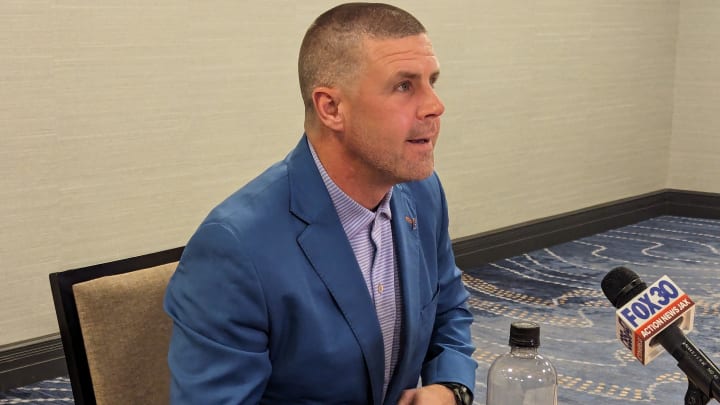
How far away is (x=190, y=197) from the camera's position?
4270 millimetres

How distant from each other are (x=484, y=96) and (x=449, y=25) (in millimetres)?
547

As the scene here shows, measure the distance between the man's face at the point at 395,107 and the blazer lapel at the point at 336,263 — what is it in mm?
118

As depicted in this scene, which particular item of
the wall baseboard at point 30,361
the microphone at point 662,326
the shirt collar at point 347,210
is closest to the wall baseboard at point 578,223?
the wall baseboard at point 30,361

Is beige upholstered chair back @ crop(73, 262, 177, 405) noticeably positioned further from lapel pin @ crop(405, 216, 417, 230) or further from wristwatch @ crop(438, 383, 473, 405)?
wristwatch @ crop(438, 383, 473, 405)

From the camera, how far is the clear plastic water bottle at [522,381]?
1593 millimetres

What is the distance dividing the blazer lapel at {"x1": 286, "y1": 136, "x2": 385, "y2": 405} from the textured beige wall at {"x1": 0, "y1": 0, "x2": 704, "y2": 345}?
2.31m

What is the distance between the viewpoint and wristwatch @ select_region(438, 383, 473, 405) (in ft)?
6.18

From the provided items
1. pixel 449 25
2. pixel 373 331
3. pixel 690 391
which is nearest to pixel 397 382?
pixel 373 331

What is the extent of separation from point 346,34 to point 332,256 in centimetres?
40

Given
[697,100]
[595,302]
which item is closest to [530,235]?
[595,302]

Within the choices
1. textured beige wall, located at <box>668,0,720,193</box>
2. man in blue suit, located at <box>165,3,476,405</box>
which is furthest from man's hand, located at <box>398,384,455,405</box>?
textured beige wall, located at <box>668,0,720,193</box>

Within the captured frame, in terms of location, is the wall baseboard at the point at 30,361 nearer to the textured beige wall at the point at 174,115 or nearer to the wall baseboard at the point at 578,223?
the textured beige wall at the point at 174,115

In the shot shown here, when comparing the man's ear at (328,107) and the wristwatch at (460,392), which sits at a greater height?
the man's ear at (328,107)

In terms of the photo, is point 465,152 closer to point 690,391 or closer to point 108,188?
point 108,188
